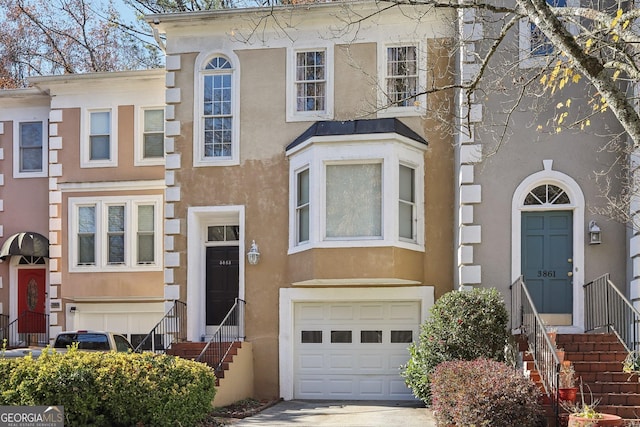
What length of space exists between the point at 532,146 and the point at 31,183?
43.5ft

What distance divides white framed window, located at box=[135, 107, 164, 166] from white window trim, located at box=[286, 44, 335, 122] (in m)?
4.32

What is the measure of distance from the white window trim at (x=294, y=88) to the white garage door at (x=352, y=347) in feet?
13.2

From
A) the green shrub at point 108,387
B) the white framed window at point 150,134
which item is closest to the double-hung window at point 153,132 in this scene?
the white framed window at point 150,134

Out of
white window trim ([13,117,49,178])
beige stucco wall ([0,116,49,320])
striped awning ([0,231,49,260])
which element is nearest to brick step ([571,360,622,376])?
striped awning ([0,231,49,260])

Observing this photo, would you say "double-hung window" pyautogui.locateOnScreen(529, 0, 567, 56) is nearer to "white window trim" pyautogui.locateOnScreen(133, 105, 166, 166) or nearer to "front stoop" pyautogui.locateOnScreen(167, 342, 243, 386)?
"front stoop" pyautogui.locateOnScreen(167, 342, 243, 386)

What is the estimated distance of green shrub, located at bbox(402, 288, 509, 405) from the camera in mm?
14164

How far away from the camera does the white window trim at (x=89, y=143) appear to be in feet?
68.4

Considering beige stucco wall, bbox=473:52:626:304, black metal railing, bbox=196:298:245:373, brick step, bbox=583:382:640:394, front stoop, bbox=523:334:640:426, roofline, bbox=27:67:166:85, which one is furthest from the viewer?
roofline, bbox=27:67:166:85

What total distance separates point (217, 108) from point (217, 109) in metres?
0.02

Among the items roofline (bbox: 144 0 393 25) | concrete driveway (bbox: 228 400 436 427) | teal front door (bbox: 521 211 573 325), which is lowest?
concrete driveway (bbox: 228 400 436 427)

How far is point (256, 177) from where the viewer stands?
17984 millimetres

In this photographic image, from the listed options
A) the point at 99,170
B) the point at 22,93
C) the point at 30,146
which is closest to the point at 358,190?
the point at 99,170

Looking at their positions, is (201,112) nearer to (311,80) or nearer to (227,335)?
(311,80)

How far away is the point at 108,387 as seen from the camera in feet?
37.6
